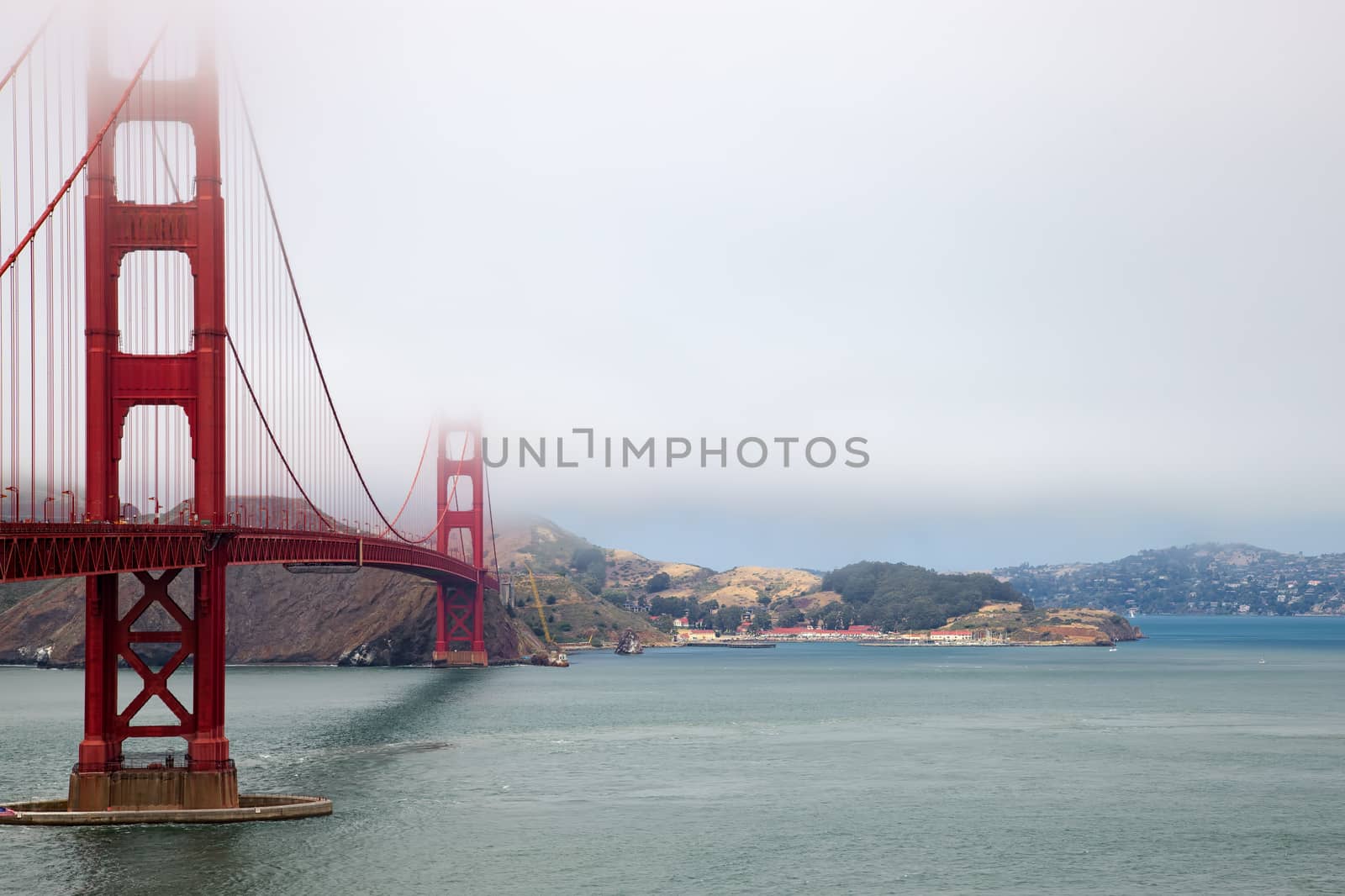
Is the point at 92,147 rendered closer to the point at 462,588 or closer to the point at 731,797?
the point at 731,797

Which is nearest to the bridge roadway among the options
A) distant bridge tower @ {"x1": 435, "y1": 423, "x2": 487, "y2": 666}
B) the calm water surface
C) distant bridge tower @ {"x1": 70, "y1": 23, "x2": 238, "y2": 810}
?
distant bridge tower @ {"x1": 70, "y1": 23, "x2": 238, "y2": 810}

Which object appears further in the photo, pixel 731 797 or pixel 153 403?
pixel 731 797

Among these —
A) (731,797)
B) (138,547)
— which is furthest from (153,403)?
(731,797)

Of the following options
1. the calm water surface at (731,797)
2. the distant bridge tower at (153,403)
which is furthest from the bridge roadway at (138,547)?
the calm water surface at (731,797)

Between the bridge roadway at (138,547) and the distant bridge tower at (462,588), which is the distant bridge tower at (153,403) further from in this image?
the distant bridge tower at (462,588)

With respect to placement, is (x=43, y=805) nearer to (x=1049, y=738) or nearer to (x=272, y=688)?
(x=1049, y=738)

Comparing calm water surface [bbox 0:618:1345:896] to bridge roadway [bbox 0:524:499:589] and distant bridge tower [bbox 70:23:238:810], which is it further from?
bridge roadway [bbox 0:524:499:589]
